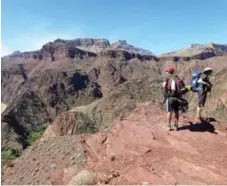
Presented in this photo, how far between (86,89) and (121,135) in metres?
168

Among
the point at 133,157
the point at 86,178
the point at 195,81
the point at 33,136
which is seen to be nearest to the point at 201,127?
the point at 195,81

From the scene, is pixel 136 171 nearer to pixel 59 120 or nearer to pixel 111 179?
pixel 111 179

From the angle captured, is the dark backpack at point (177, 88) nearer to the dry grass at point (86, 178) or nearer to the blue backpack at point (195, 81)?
the blue backpack at point (195, 81)

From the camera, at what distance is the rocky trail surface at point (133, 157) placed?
29.8ft

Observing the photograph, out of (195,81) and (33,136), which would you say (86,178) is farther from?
(33,136)

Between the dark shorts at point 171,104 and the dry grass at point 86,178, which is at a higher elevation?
the dark shorts at point 171,104

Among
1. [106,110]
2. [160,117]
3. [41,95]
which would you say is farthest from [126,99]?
[160,117]

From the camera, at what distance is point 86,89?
180125mm

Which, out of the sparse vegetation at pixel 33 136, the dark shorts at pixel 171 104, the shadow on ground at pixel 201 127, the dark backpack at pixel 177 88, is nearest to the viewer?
the dark backpack at pixel 177 88

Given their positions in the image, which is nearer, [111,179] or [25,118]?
[111,179]

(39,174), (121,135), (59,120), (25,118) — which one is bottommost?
(25,118)

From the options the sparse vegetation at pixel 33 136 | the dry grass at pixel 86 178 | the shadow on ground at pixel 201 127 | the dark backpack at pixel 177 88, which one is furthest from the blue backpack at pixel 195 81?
the sparse vegetation at pixel 33 136

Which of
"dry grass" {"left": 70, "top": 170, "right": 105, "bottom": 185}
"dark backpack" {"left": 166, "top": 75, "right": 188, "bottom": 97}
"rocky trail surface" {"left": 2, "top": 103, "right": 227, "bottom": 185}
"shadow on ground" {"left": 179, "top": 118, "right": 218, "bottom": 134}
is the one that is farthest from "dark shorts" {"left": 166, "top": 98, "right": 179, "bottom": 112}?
"dry grass" {"left": 70, "top": 170, "right": 105, "bottom": 185}

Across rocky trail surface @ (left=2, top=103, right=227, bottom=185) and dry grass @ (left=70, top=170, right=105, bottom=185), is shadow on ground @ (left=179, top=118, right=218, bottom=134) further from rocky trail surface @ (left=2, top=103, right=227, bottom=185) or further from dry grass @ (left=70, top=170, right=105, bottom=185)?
dry grass @ (left=70, top=170, right=105, bottom=185)
